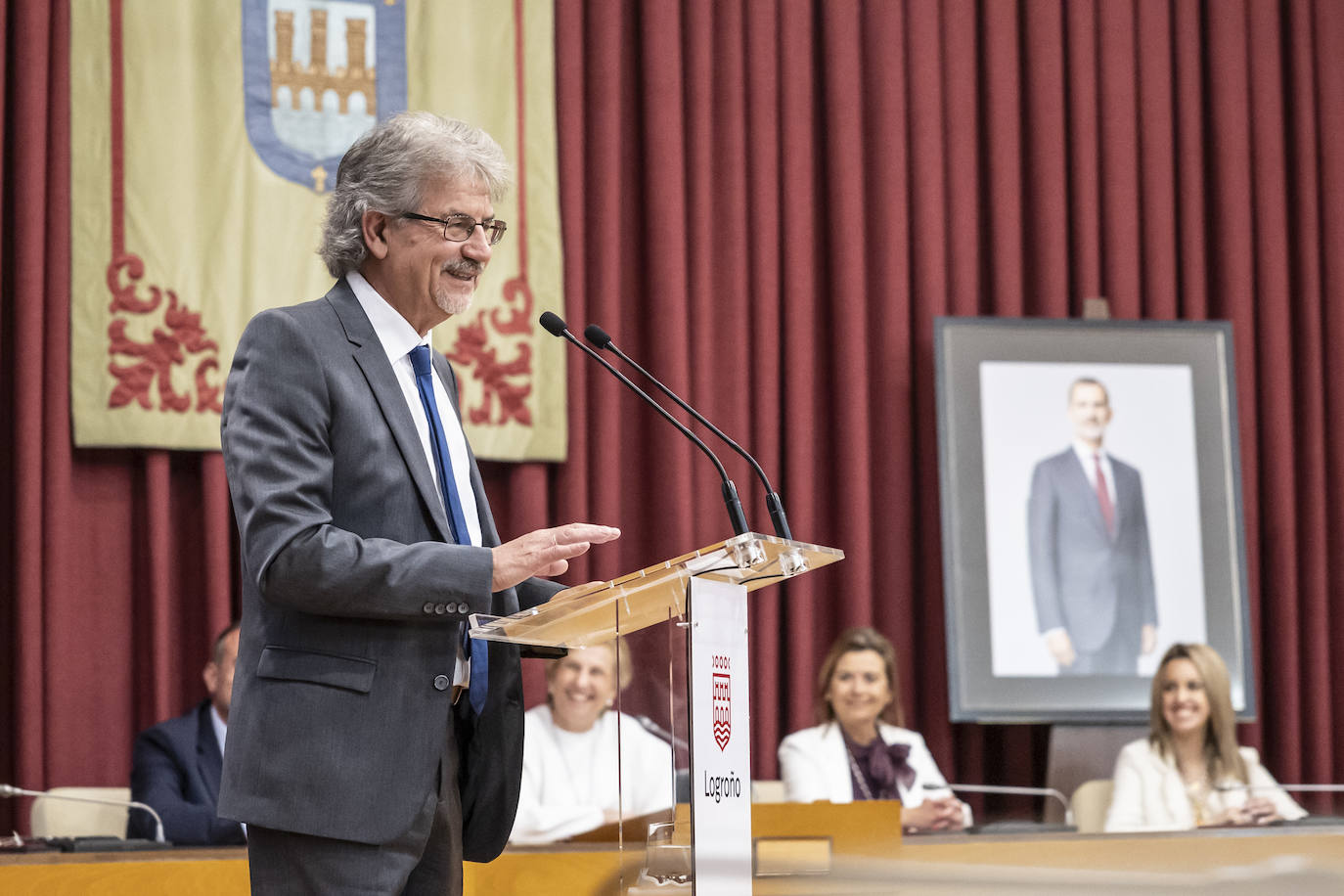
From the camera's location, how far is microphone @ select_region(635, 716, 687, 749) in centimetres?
164

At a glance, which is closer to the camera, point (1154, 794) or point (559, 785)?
point (559, 785)

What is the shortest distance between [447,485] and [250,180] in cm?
324

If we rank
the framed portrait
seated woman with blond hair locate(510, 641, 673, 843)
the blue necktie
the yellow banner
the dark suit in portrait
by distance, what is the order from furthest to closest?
1. the framed portrait
2. the yellow banner
3. the dark suit in portrait
4. seated woman with blond hair locate(510, 641, 673, 843)
5. the blue necktie

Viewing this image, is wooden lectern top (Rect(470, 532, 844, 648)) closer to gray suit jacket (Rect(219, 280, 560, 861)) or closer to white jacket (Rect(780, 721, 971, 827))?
gray suit jacket (Rect(219, 280, 560, 861))

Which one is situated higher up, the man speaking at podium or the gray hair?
the gray hair

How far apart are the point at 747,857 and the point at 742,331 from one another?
3.63 metres

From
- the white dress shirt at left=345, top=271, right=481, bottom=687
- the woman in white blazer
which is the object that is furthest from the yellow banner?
the white dress shirt at left=345, top=271, right=481, bottom=687

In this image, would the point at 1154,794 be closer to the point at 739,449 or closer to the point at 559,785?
A: the point at 559,785

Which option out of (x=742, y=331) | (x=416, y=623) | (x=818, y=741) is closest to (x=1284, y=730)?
→ (x=818, y=741)

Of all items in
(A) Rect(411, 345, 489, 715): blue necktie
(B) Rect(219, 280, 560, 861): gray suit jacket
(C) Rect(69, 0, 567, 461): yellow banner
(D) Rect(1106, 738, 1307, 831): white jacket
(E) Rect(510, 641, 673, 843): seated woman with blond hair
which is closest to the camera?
(B) Rect(219, 280, 560, 861): gray suit jacket

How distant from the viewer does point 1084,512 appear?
A: 17.0 feet

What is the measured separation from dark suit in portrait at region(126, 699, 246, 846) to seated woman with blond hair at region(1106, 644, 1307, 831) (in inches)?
97.4

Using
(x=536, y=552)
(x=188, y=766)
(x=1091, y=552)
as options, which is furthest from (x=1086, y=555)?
(x=536, y=552)

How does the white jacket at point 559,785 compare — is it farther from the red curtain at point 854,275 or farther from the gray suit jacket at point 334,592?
the red curtain at point 854,275
